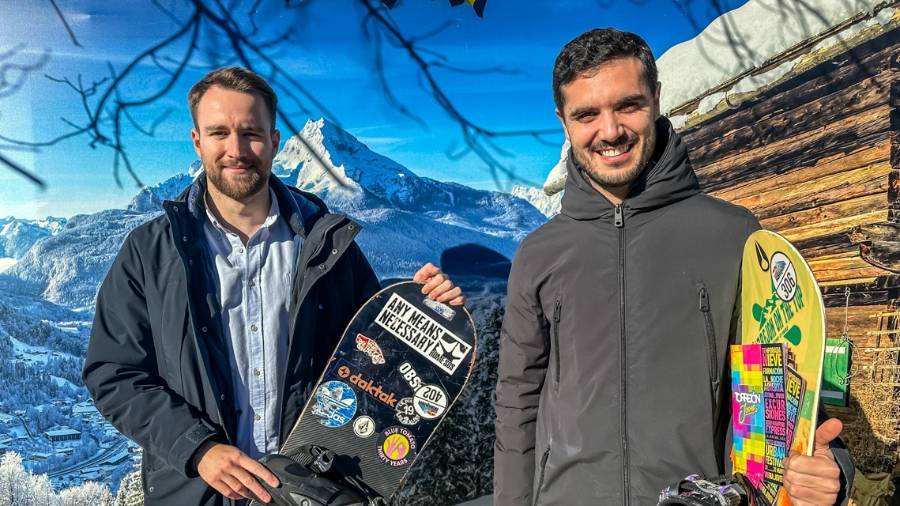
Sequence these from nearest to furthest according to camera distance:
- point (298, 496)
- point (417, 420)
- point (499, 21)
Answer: point (298, 496)
point (417, 420)
point (499, 21)

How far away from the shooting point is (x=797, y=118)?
10.0 feet

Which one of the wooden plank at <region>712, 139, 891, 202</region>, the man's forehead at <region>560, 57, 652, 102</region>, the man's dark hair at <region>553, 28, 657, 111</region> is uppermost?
the wooden plank at <region>712, 139, 891, 202</region>

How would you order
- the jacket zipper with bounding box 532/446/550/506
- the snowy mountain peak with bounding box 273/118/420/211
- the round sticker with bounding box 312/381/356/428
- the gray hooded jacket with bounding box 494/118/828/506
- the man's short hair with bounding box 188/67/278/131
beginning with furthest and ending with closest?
1. the snowy mountain peak with bounding box 273/118/420/211
2. the round sticker with bounding box 312/381/356/428
3. the man's short hair with bounding box 188/67/278/131
4. the jacket zipper with bounding box 532/446/550/506
5. the gray hooded jacket with bounding box 494/118/828/506

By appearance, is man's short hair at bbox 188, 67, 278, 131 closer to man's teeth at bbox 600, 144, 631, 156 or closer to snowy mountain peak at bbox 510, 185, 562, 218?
man's teeth at bbox 600, 144, 631, 156

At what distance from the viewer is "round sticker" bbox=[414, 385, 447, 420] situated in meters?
2.02

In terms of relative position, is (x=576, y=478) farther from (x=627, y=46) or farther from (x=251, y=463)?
(x=627, y=46)

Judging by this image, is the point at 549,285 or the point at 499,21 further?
the point at 499,21

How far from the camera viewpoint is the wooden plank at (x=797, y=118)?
280 centimetres

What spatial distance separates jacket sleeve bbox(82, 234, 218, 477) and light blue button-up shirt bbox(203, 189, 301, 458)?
0.13 metres

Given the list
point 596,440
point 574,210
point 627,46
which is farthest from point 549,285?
point 627,46

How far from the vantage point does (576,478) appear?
4.72 ft

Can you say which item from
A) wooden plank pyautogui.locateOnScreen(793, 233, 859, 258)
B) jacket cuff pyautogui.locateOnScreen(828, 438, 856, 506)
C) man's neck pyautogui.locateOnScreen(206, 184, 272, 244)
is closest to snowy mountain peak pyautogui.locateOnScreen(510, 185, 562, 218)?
wooden plank pyautogui.locateOnScreen(793, 233, 859, 258)

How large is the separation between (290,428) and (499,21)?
2.40 metres

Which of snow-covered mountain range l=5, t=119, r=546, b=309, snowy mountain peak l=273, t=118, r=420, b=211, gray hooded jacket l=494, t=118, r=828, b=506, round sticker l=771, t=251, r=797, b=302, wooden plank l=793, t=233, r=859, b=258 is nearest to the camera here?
round sticker l=771, t=251, r=797, b=302
